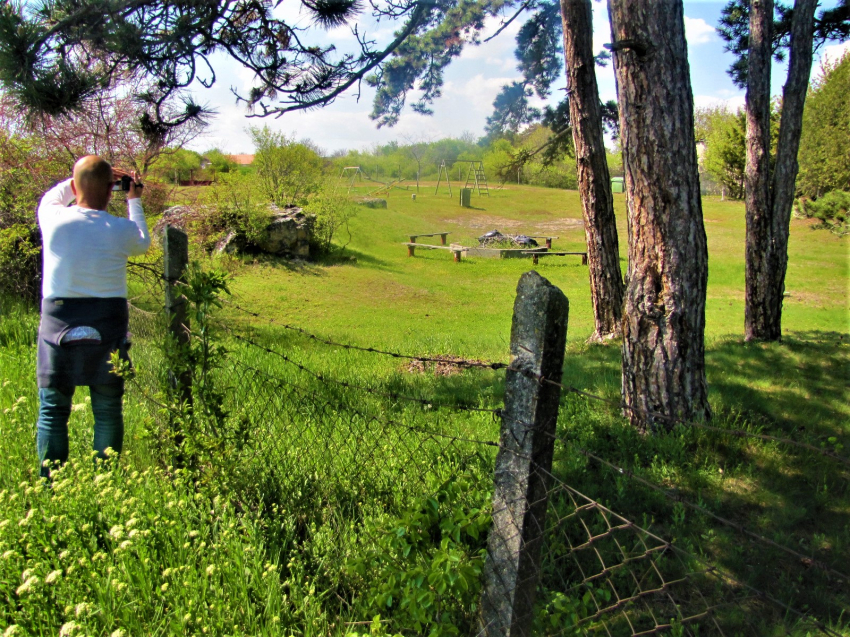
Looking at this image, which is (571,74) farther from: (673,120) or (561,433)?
(561,433)

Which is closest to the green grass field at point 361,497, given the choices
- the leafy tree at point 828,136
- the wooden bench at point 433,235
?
the wooden bench at point 433,235

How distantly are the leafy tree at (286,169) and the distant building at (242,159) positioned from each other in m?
0.56

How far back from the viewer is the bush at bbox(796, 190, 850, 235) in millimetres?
21484

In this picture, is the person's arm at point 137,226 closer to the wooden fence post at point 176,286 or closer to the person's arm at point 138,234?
the person's arm at point 138,234

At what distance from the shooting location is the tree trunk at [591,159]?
5984 millimetres

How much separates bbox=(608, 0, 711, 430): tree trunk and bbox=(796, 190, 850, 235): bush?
71.1ft

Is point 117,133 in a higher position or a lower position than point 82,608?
higher

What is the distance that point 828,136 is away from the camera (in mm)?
23266

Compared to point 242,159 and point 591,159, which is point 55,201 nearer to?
point 591,159

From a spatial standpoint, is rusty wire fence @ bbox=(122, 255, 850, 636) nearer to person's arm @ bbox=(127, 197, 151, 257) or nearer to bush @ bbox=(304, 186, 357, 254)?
person's arm @ bbox=(127, 197, 151, 257)

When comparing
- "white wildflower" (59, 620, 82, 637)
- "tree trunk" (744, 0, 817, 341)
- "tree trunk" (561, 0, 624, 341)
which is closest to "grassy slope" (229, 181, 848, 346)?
"tree trunk" (744, 0, 817, 341)

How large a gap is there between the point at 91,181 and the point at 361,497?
200cm

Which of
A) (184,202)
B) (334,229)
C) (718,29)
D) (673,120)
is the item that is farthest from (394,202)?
(673,120)

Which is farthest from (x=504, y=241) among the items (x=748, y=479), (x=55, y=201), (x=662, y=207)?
(x=55, y=201)
